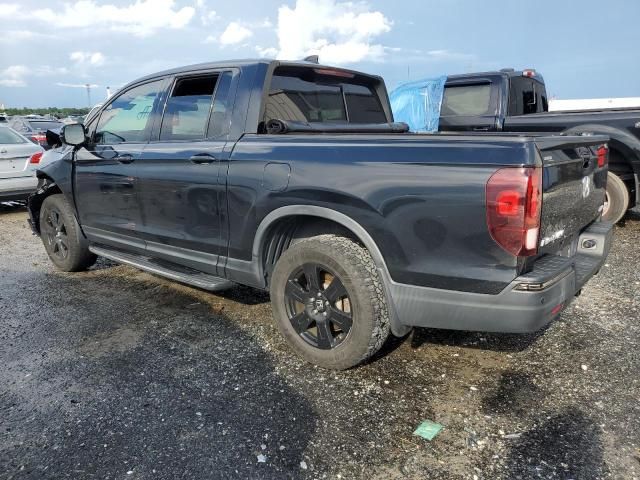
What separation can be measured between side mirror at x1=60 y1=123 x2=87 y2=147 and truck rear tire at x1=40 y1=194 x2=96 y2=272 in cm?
79

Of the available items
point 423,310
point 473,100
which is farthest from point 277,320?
point 473,100

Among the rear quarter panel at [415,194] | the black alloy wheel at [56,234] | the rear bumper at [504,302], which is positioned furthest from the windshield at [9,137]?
the rear bumper at [504,302]

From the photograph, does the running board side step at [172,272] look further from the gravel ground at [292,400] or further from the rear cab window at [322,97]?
the rear cab window at [322,97]

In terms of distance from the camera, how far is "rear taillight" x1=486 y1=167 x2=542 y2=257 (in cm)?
221

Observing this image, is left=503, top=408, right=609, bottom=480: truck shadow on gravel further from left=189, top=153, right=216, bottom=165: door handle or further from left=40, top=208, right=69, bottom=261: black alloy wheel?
left=40, top=208, right=69, bottom=261: black alloy wheel

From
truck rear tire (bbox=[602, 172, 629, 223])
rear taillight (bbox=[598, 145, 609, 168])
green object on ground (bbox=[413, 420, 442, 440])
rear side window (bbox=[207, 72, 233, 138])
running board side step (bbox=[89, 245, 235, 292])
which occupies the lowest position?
green object on ground (bbox=[413, 420, 442, 440])

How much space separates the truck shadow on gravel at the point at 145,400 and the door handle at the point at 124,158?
48.7 inches

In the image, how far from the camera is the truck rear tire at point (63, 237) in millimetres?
4891

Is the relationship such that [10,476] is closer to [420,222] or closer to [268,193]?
[268,193]

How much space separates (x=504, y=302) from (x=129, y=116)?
344 centimetres

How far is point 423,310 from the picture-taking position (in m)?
2.61

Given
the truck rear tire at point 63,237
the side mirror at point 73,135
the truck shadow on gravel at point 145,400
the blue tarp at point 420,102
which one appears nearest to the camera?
the truck shadow on gravel at point 145,400

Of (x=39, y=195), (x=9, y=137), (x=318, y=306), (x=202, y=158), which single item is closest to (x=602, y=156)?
(x=318, y=306)

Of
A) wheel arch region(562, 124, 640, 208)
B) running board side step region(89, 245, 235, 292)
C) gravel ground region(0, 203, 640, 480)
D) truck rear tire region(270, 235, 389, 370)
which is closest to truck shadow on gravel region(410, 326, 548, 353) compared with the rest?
gravel ground region(0, 203, 640, 480)
